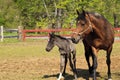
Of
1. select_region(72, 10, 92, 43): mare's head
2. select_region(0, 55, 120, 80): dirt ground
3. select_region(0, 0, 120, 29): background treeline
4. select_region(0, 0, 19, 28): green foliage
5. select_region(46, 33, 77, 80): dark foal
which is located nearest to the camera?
select_region(72, 10, 92, 43): mare's head

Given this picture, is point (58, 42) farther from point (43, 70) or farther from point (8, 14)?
point (8, 14)

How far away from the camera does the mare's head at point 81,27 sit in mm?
8070

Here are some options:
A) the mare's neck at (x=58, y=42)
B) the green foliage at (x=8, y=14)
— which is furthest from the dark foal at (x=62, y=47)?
the green foliage at (x=8, y=14)

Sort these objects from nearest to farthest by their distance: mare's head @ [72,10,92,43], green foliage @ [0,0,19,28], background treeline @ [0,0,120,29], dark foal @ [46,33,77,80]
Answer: mare's head @ [72,10,92,43], dark foal @ [46,33,77,80], background treeline @ [0,0,120,29], green foliage @ [0,0,19,28]

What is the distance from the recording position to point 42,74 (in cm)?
1071

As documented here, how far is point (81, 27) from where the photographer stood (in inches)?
322

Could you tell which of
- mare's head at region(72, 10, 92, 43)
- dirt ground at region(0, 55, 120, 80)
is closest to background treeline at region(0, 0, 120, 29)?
dirt ground at region(0, 55, 120, 80)

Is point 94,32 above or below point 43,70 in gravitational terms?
above

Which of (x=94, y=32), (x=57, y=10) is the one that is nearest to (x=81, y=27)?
(x=94, y=32)

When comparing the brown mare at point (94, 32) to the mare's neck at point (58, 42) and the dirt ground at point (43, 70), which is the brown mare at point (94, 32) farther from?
the dirt ground at point (43, 70)

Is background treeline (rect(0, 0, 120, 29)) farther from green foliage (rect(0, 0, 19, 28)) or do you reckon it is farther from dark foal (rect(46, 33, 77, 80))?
dark foal (rect(46, 33, 77, 80))

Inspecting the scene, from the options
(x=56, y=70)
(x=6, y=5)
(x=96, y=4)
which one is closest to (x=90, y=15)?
(x=56, y=70)

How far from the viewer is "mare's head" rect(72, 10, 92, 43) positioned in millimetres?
8070

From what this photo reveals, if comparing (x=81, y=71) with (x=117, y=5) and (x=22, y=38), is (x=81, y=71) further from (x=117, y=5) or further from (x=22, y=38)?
(x=117, y=5)
